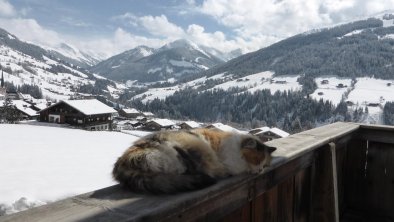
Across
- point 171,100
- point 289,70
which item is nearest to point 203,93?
point 171,100

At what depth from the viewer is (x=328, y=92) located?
132 metres

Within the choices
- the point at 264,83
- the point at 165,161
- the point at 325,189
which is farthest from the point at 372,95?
the point at 165,161

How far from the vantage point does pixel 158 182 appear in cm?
149

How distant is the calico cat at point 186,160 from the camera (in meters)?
1.52

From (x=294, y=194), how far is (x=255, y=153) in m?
0.73

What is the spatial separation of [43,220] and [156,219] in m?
0.34

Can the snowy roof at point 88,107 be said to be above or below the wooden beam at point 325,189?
above

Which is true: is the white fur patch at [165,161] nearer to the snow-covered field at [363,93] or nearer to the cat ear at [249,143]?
the cat ear at [249,143]

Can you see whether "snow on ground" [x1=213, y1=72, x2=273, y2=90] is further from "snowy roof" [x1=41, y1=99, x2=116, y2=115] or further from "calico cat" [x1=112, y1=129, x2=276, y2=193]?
"calico cat" [x1=112, y1=129, x2=276, y2=193]

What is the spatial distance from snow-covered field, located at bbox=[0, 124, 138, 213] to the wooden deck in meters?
2.86

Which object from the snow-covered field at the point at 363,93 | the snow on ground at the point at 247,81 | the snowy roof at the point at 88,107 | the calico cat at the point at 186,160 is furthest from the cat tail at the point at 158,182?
the snow on ground at the point at 247,81

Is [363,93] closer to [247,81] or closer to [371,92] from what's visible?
[371,92]

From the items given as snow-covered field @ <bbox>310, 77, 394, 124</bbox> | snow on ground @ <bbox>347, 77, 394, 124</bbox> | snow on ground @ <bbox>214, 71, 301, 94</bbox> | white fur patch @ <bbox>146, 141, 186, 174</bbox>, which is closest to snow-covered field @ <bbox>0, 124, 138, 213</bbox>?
white fur patch @ <bbox>146, 141, 186, 174</bbox>

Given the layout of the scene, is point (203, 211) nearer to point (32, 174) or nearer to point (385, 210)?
point (385, 210)
